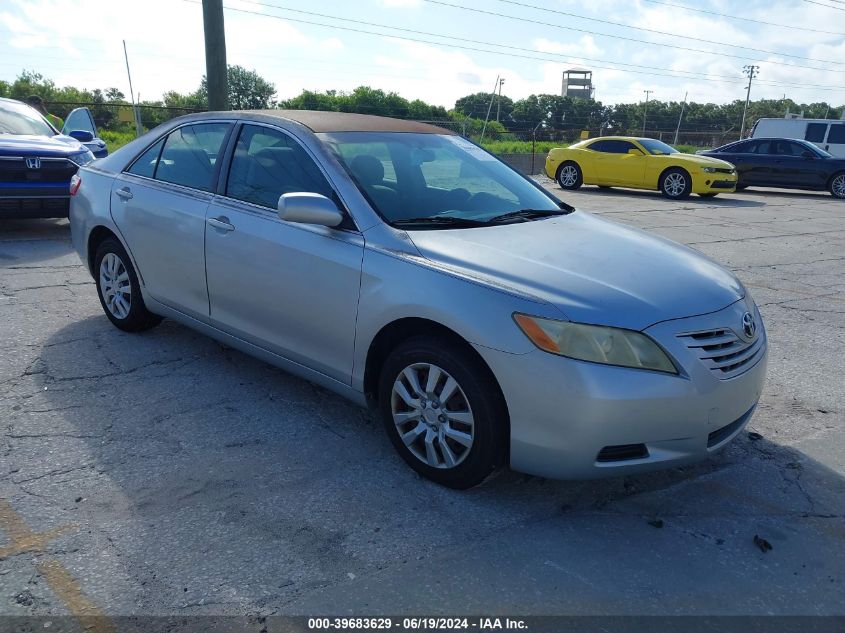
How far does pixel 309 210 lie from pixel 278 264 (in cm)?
46

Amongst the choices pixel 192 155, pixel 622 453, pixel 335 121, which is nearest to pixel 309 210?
pixel 335 121

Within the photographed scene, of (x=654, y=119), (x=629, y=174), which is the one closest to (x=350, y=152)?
(x=629, y=174)

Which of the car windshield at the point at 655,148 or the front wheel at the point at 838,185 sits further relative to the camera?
the front wheel at the point at 838,185

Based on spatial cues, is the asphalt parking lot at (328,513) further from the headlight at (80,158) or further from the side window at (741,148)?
the side window at (741,148)

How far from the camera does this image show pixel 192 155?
449 centimetres

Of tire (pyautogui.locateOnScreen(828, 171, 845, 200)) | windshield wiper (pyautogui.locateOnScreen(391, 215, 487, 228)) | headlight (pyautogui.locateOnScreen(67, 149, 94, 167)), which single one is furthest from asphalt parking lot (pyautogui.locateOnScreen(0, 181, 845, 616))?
tire (pyautogui.locateOnScreen(828, 171, 845, 200))

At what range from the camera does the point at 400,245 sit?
10.6ft

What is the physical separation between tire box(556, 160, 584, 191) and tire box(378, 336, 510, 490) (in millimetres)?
16247

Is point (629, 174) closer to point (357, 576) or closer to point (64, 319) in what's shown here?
point (64, 319)

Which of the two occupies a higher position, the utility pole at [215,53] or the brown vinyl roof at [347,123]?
the utility pole at [215,53]

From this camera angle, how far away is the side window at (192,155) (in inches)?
169

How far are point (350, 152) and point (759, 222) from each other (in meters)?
11.2

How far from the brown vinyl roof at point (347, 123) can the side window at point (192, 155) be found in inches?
13.2

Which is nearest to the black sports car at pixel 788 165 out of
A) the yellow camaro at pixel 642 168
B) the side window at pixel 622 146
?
the yellow camaro at pixel 642 168
